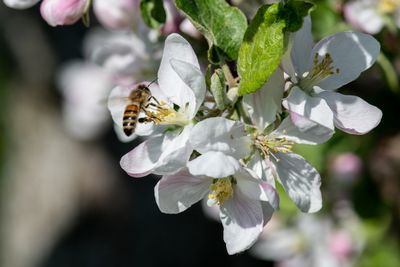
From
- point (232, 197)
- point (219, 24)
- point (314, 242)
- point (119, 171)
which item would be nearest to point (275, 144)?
point (232, 197)

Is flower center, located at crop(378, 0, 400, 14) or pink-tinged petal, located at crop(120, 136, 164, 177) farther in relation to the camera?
flower center, located at crop(378, 0, 400, 14)

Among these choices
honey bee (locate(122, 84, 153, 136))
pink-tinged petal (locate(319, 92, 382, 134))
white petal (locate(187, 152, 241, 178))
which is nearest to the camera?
white petal (locate(187, 152, 241, 178))

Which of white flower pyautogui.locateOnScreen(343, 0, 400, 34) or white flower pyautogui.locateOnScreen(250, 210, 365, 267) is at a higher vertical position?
white flower pyautogui.locateOnScreen(343, 0, 400, 34)

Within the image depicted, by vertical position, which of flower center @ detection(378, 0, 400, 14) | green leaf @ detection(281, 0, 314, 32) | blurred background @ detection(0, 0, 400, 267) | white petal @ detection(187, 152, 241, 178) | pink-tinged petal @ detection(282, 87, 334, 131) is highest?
green leaf @ detection(281, 0, 314, 32)

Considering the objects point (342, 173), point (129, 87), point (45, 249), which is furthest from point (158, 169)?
point (45, 249)

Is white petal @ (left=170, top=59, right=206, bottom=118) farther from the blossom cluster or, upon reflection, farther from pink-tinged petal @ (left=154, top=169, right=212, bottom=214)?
pink-tinged petal @ (left=154, top=169, right=212, bottom=214)

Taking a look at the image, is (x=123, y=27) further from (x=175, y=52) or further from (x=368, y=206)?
(x=368, y=206)

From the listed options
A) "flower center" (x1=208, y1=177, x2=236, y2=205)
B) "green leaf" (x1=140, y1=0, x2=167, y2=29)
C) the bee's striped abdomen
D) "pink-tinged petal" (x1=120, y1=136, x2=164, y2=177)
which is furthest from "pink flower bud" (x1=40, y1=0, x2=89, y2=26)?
"flower center" (x1=208, y1=177, x2=236, y2=205)

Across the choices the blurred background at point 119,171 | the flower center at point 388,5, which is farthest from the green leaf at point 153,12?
the flower center at point 388,5
